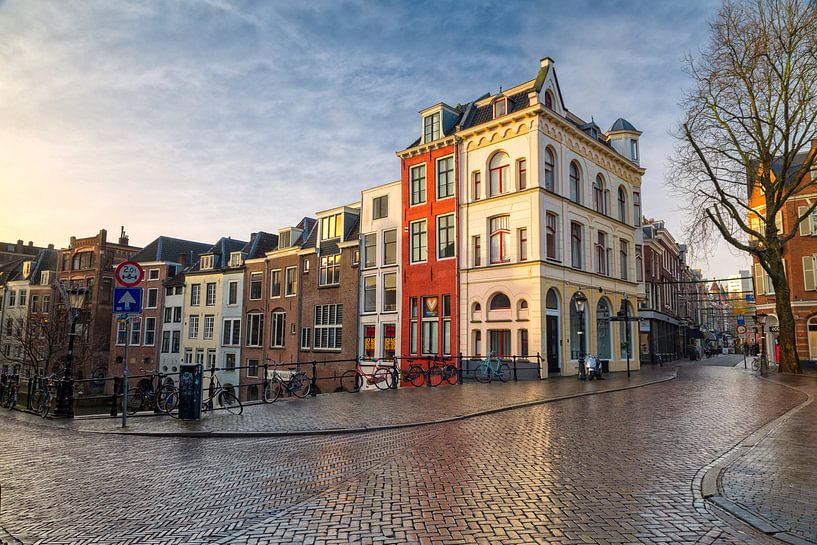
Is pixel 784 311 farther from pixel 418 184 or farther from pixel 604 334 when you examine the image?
pixel 418 184

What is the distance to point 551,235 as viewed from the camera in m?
26.1

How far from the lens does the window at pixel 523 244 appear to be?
25.6 metres

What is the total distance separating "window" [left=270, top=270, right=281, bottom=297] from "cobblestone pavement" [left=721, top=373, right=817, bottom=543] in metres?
34.5

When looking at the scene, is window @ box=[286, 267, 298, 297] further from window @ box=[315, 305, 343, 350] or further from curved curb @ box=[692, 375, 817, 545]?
curved curb @ box=[692, 375, 817, 545]

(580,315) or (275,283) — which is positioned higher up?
(275,283)

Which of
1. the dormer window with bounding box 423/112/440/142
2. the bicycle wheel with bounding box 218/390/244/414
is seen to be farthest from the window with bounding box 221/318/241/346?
the bicycle wheel with bounding box 218/390/244/414

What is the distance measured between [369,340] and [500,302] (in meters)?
9.81

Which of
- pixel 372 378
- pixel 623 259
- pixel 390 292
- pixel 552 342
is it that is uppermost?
pixel 623 259

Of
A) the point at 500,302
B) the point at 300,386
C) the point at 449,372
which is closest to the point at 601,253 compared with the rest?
the point at 500,302

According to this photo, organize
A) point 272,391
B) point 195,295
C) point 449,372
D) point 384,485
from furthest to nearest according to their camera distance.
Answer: point 195,295, point 449,372, point 272,391, point 384,485

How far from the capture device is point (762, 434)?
31.6 feet

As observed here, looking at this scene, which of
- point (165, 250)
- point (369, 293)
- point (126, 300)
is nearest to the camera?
point (126, 300)

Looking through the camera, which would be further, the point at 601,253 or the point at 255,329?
the point at 255,329

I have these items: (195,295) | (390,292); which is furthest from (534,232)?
(195,295)
